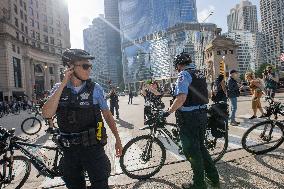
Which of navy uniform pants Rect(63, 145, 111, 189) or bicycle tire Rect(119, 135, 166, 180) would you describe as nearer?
Result: navy uniform pants Rect(63, 145, 111, 189)

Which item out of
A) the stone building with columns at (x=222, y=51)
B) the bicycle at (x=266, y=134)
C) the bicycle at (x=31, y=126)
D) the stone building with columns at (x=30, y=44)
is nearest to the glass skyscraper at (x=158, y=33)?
the stone building with columns at (x=30, y=44)

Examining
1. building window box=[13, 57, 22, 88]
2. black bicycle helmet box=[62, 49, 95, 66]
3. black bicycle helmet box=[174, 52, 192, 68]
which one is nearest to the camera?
black bicycle helmet box=[62, 49, 95, 66]

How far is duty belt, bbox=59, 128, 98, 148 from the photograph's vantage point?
10.4ft

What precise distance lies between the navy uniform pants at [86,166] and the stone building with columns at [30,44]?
4382 cm

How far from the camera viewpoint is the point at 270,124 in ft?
22.5

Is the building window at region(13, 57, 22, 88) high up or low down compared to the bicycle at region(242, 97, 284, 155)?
up

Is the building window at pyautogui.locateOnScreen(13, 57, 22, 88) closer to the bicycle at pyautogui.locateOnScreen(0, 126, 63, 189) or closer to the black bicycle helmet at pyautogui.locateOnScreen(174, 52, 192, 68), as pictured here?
the bicycle at pyautogui.locateOnScreen(0, 126, 63, 189)

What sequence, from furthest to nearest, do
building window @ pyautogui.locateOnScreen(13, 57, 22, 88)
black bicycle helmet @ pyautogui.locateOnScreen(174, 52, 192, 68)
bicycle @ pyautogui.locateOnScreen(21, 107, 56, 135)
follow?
building window @ pyautogui.locateOnScreen(13, 57, 22, 88)
bicycle @ pyautogui.locateOnScreen(21, 107, 56, 135)
black bicycle helmet @ pyautogui.locateOnScreen(174, 52, 192, 68)

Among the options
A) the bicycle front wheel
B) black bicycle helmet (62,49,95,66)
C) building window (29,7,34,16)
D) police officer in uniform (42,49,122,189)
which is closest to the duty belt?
police officer in uniform (42,49,122,189)

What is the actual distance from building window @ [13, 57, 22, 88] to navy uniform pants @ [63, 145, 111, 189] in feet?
192

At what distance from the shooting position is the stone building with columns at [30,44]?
5341 cm

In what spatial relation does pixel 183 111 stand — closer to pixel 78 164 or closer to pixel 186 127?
pixel 186 127

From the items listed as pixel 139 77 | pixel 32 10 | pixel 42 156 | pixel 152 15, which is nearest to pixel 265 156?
pixel 42 156

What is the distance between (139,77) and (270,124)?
170868mm
